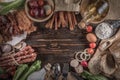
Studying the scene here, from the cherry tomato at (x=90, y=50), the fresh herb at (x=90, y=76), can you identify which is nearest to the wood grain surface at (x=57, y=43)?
the cherry tomato at (x=90, y=50)

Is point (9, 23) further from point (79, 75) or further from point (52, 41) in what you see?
point (79, 75)

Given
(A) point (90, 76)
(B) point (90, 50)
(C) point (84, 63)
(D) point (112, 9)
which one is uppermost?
(D) point (112, 9)

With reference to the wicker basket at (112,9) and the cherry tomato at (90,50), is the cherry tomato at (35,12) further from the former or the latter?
the cherry tomato at (90,50)

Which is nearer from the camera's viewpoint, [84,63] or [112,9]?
[112,9]

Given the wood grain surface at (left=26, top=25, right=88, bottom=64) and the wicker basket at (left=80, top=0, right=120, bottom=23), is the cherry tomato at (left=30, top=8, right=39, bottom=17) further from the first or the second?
the wicker basket at (left=80, top=0, right=120, bottom=23)

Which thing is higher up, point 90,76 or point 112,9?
point 112,9

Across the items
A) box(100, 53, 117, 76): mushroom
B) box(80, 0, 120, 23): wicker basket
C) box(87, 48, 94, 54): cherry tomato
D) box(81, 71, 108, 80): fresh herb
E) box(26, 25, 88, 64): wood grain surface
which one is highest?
box(80, 0, 120, 23): wicker basket

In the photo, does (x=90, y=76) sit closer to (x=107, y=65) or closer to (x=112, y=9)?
(x=107, y=65)

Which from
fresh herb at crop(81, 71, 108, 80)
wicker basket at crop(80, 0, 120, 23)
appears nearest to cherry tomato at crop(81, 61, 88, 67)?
fresh herb at crop(81, 71, 108, 80)

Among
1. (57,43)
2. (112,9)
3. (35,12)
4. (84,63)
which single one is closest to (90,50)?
(84,63)

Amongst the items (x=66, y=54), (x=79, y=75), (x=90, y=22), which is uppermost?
(x=90, y=22)

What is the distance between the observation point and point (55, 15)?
9.00 feet

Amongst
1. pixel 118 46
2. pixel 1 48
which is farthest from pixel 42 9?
pixel 118 46

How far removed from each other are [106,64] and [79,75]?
0.24 meters
